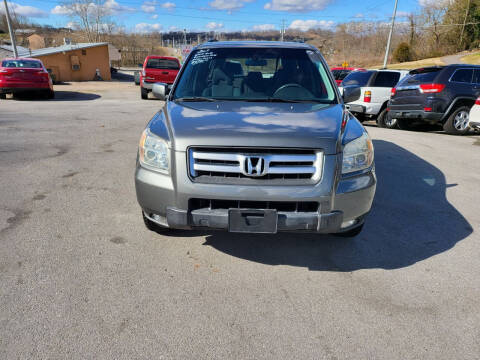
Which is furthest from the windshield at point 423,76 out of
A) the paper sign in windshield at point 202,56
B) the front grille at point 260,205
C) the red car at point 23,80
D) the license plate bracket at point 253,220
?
the red car at point 23,80

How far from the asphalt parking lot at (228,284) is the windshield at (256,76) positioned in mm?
1407

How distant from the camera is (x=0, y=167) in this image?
208 inches

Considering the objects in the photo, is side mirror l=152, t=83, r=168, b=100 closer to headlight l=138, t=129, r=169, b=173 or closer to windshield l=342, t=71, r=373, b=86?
headlight l=138, t=129, r=169, b=173

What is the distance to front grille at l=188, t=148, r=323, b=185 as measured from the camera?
2.48 m

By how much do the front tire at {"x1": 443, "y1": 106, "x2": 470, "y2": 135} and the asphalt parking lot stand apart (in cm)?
521

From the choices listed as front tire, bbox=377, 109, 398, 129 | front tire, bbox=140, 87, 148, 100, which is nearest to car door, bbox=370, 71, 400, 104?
front tire, bbox=377, 109, 398, 129

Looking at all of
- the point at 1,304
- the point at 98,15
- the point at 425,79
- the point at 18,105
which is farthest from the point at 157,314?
the point at 98,15

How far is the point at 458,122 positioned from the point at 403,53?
47.6m

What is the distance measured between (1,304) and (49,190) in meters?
2.33

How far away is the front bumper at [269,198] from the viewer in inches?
96.3

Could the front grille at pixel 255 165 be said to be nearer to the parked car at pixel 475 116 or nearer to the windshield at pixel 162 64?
the parked car at pixel 475 116

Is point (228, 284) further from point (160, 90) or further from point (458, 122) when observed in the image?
point (458, 122)

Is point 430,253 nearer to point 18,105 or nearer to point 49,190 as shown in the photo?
point 49,190

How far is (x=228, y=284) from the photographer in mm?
2650
